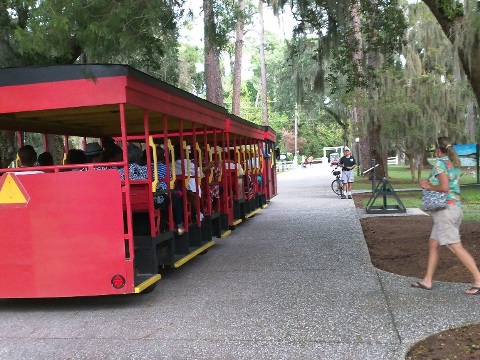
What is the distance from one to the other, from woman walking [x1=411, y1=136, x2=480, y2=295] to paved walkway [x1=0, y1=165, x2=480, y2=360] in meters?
0.38

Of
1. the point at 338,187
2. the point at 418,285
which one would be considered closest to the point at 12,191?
the point at 418,285

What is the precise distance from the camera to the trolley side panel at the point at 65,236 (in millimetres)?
5574

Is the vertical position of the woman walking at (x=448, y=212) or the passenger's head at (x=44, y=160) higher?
the passenger's head at (x=44, y=160)

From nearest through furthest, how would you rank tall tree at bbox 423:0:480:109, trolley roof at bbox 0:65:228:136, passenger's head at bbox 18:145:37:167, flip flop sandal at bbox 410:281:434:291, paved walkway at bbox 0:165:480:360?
paved walkway at bbox 0:165:480:360 < trolley roof at bbox 0:65:228:136 < flip flop sandal at bbox 410:281:434:291 < passenger's head at bbox 18:145:37:167 < tall tree at bbox 423:0:480:109

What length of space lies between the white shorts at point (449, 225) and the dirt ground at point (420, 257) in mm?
955

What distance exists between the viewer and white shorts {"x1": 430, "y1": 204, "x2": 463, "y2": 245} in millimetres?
5723

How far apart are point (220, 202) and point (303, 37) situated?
3.97 m

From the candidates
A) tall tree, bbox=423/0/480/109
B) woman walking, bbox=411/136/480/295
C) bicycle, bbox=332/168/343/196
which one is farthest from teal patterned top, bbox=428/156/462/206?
bicycle, bbox=332/168/343/196

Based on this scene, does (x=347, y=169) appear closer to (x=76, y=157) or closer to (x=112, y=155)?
(x=112, y=155)

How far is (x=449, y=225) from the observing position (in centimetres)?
575

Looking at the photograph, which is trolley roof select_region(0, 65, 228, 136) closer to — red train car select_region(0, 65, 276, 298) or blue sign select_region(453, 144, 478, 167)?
red train car select_region(0, 65, 276, 298)

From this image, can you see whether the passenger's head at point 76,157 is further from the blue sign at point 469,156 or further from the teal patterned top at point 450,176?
the blue sign at point 469,156

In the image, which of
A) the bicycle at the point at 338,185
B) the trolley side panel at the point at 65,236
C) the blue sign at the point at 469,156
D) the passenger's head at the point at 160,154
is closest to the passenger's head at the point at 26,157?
the trolley side panel at the point at 65,236

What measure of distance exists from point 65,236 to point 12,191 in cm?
77
